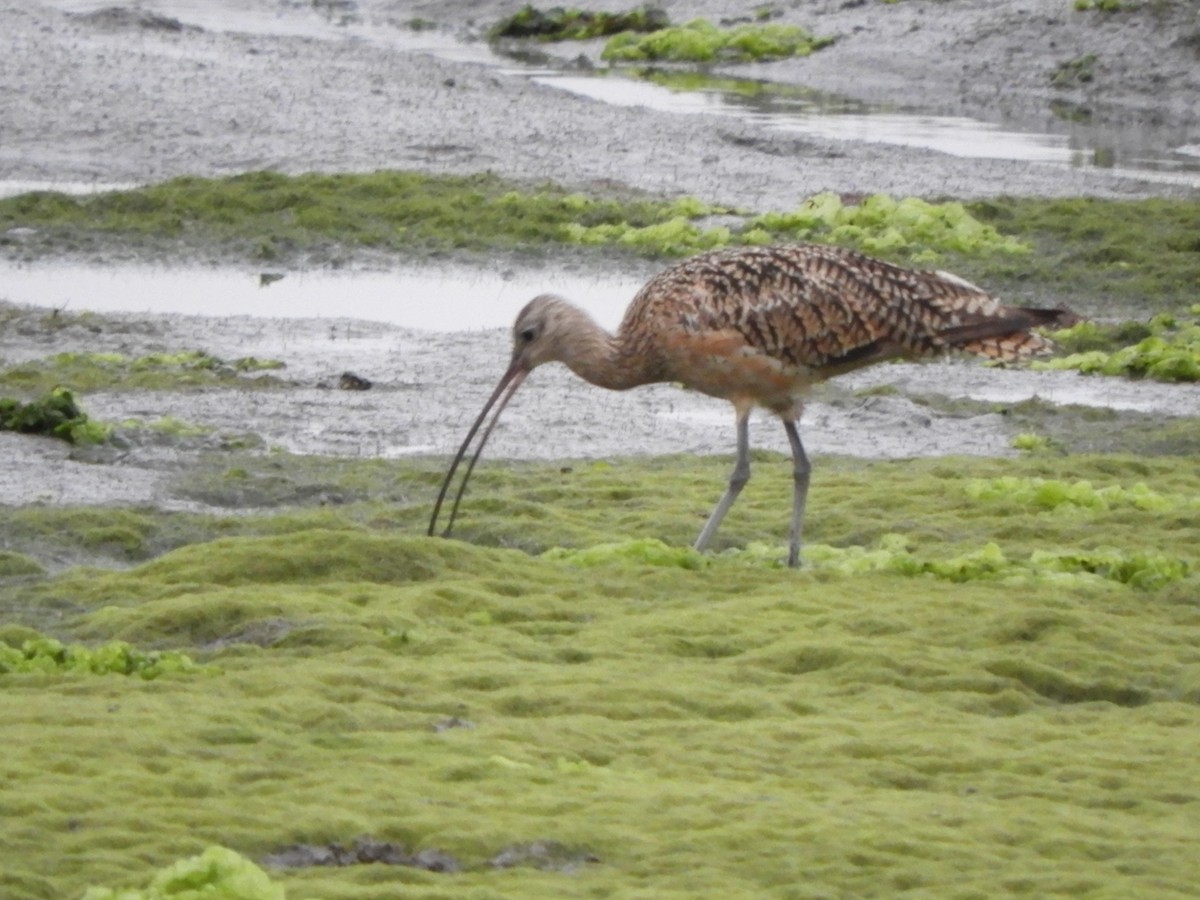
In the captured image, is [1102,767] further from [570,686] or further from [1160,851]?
[570,686]

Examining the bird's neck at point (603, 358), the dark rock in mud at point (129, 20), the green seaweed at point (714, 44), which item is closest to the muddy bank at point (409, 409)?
the bird's neck at point (603, 358)

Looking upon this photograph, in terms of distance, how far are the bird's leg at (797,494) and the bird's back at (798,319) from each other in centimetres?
19

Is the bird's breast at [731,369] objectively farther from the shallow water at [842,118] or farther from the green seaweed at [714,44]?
the green seaweed at [714,44]

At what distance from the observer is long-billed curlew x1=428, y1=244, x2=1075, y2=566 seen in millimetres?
8648

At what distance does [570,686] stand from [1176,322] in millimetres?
9266

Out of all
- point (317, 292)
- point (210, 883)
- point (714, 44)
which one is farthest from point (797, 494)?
point (714, 44)

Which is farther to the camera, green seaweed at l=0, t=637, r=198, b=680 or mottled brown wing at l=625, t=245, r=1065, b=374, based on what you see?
mottled brown wing at l=625, t=245, r=1065, b=374

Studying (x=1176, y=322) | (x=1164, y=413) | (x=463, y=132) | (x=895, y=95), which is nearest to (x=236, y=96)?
(x=463, y=132)

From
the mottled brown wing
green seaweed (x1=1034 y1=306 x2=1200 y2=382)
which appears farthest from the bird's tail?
green seaweed (x1=1034 y1=306 x2=1200 y2=382)

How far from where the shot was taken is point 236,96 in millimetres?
→ 24438

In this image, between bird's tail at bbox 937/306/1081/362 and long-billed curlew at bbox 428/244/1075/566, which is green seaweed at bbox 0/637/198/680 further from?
bird's tail at bbox 937/306/1081/362

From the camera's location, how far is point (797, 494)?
8.72 meters

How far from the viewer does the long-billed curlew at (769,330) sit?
28.4 ft

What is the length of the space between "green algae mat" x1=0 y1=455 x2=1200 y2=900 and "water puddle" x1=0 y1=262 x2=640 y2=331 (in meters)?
5.73
